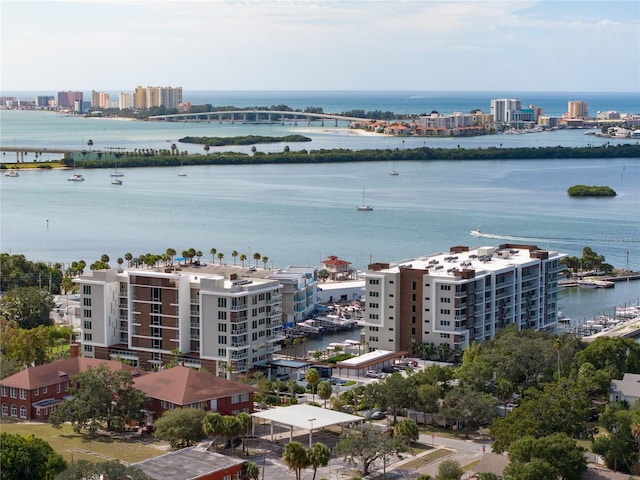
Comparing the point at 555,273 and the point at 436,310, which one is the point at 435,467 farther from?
the point at 555,273

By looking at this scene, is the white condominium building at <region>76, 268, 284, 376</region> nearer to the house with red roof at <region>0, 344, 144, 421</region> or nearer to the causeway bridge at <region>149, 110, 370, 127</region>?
the house with red roof at <region>0, 344, 144, 421</region>

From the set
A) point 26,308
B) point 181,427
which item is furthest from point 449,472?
point 26,308

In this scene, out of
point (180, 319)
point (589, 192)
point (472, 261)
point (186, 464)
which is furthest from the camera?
point (589, 192)

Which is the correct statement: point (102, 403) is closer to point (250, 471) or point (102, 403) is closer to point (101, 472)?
point (250, 471)

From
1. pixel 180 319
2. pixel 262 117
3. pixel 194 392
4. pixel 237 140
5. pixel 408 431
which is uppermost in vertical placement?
pixel 262 117

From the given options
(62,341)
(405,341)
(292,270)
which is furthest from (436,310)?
(62,341)

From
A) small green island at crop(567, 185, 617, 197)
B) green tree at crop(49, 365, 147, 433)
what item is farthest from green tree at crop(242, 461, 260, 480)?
small green island at crop(567, 185, 617, 197)

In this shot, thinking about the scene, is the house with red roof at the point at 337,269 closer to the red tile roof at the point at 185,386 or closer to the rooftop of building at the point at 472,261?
the rooftop of building at the point at 472,261
